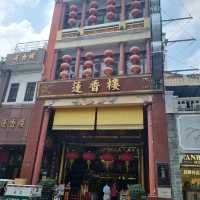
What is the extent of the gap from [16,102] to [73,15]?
6.75 metres

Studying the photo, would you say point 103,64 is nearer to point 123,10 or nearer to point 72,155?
point 123,10

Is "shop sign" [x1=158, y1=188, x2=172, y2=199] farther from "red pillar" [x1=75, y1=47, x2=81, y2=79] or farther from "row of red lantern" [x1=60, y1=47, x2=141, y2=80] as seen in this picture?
"red pillar" [x1=75, y1=47, x2=81, y2=79]

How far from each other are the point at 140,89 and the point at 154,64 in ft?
4.47

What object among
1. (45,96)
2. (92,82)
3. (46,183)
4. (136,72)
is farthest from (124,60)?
(46,183)

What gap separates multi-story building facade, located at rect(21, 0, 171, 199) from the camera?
1138 centimetres

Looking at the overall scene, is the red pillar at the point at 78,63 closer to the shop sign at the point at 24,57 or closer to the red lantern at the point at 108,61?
the red lantern at the point at 108,61

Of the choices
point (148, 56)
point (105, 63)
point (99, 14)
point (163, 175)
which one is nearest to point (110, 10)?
point (99, 14)

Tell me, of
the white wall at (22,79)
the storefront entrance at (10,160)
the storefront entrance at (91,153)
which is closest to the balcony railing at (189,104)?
the storefront entrance at (91,153)

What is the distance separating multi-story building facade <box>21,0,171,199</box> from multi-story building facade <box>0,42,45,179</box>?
1.21 m

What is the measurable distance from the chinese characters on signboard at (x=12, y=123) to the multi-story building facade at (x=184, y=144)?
8.12m

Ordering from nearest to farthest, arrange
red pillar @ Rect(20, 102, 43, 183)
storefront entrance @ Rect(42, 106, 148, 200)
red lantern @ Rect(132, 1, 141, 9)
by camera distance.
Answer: red pillar @ Rect(20, 102, 43, 183) → storefront entrance @ Rect(42, 106, 148, 200) → red lantern @ Rect(132, 1, 141, 9)

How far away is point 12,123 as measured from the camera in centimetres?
1370

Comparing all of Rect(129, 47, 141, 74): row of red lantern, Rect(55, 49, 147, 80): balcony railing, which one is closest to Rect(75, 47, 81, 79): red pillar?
Rect(55, 49, 147, 80): balcony railing

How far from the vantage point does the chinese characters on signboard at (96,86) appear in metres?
12.0
